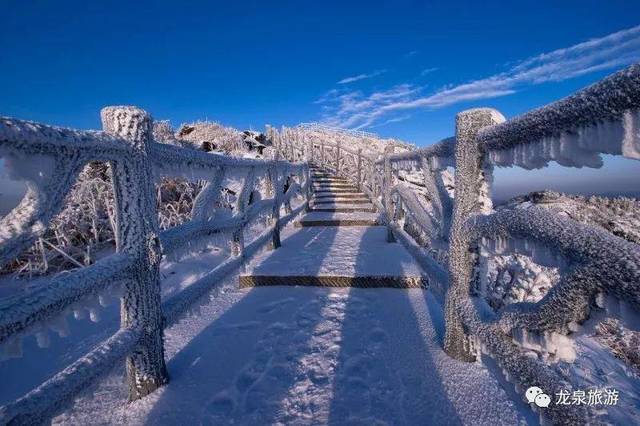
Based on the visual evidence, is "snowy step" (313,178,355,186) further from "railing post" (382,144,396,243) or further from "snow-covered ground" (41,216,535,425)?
"snow-covered ground" (41,216,535,425)

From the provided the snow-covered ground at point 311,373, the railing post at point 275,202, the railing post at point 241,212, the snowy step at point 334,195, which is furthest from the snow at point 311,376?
the snowy step at point 334,195

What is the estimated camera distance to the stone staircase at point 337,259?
9.46 ft

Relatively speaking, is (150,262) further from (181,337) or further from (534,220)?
(534,220)

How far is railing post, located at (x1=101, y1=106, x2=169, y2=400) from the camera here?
4.39 ft

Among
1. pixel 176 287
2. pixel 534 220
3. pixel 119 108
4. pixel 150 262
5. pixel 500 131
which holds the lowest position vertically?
pixel 176 287

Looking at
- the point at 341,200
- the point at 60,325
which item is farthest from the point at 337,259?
the point at 341,200

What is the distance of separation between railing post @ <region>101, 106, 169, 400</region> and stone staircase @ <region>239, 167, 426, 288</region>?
1507mm

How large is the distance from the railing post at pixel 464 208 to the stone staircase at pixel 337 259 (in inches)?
42.5

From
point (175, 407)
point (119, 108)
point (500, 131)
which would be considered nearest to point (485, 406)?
point (500, 131)

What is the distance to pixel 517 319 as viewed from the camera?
1.10 meters

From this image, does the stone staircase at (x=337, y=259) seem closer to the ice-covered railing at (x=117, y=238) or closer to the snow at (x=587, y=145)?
the ice-covered railing at (x=117, y=238)

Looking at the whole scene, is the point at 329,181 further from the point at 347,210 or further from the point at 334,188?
the point at 347,210

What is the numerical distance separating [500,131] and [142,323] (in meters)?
1.76

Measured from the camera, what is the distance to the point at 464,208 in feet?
5.19
